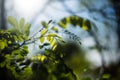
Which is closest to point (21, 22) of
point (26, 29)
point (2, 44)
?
point (26, 29)

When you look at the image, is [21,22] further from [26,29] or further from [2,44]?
[2,44]

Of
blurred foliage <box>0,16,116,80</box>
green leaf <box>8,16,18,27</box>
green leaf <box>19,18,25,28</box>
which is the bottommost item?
blurred foliage <box>0,16,116,80</box>

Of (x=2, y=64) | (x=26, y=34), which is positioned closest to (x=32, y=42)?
(x=26, y=34)

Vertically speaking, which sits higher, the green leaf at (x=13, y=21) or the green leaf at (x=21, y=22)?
the green leaf at (x=13, y=21)

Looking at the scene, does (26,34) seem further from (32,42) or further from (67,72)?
(67,72)

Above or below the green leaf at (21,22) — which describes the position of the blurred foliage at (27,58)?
below

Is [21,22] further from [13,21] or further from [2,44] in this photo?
[2,44]

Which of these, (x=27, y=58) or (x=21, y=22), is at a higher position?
(x=21, y=22)

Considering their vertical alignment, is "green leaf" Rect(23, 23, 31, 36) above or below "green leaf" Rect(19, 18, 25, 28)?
below

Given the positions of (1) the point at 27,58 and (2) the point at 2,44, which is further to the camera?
(1) the point at 27,58

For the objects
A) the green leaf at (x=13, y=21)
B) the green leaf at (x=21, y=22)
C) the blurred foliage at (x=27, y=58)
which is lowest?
the blurred foliage at (x=27, y=58)

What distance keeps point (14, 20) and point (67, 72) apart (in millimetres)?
305

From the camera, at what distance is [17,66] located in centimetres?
129

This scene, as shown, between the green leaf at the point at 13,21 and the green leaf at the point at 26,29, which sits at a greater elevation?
the green leaf at the point at 13,21
